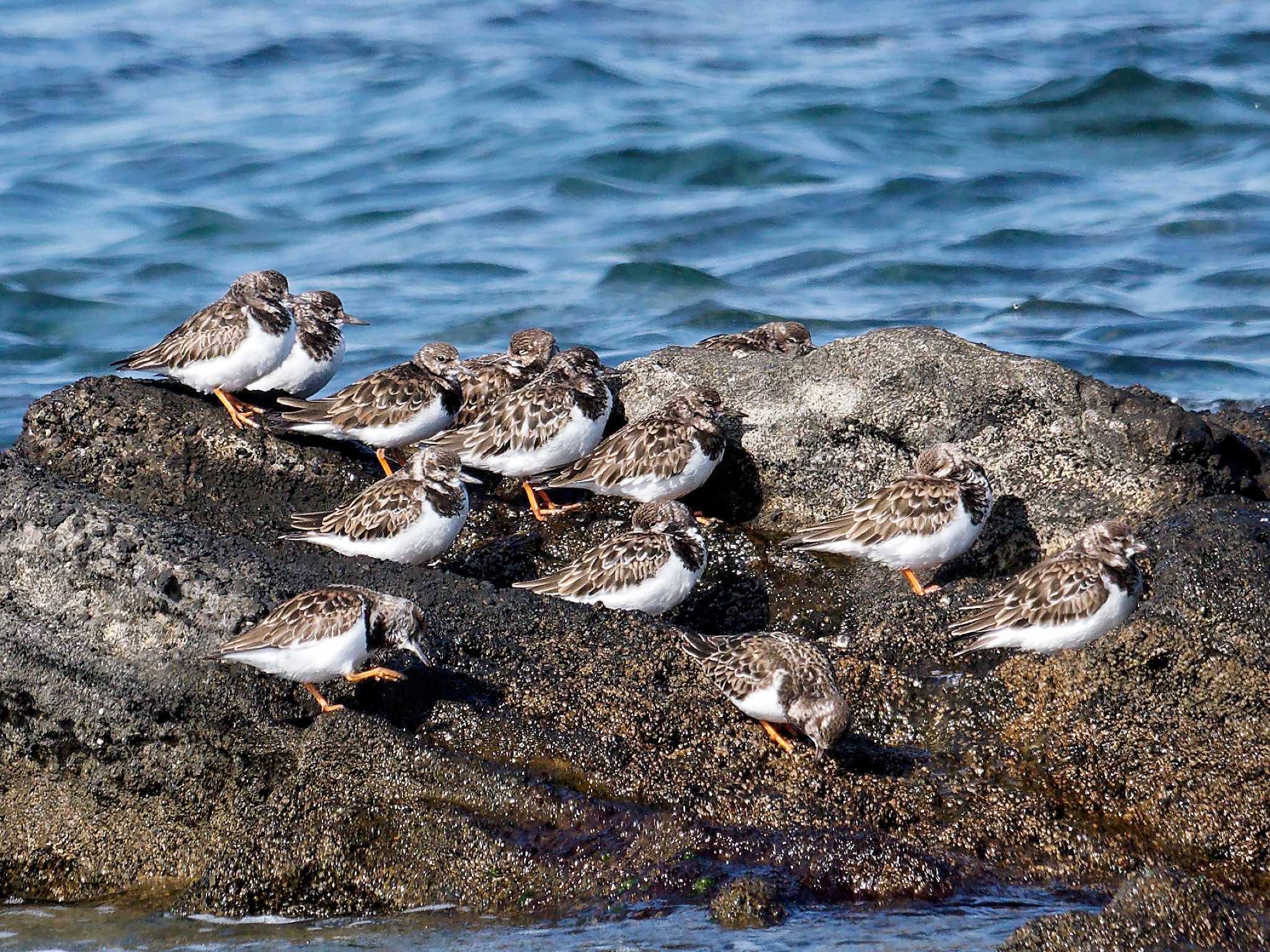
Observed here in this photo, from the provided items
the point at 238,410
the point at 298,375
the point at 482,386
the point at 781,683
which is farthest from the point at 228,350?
the point at 781,683

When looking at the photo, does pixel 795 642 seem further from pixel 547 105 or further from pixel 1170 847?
pixel 547 105

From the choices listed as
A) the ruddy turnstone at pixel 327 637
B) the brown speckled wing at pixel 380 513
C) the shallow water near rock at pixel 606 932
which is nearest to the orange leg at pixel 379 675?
the ruddy turnstone at pixel 327 637

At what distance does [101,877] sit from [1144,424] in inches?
207

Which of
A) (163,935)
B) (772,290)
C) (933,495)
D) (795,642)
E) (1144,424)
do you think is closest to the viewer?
(163,935)

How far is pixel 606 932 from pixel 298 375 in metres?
4.39

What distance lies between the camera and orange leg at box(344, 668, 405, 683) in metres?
5.65

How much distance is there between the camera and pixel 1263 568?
6031mm

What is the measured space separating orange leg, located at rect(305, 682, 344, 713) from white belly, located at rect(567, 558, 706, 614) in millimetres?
1364

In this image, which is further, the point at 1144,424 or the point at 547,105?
the point at 547,105

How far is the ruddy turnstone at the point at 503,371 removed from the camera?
843 cm

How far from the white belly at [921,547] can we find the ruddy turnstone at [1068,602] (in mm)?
629

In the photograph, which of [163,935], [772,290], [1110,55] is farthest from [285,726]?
[1110,55]

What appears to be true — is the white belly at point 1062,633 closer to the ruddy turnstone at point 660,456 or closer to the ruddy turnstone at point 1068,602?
the ruddy turnstone at point 1068,602

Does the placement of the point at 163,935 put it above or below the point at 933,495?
below
